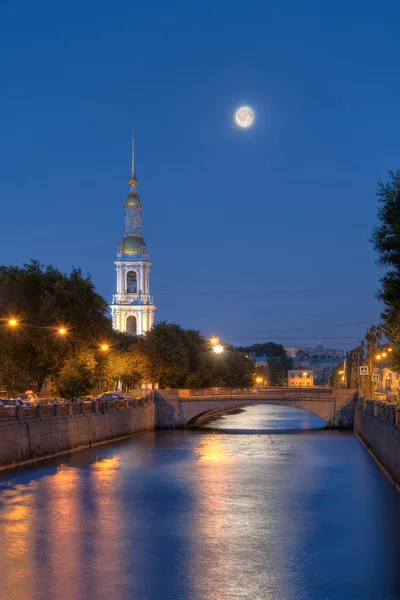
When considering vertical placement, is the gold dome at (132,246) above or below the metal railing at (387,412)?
above

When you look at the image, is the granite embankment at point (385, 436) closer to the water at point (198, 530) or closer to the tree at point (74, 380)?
the water at point (198, 530)

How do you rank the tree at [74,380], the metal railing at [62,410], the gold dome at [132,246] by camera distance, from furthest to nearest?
the gold dome at [132,246], the tree at [74,380], the metal railing at [62,410]

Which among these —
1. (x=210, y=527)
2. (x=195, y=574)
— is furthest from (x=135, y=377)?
(x=195, y=574)

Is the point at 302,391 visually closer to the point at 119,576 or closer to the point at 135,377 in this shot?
the point at 135,377

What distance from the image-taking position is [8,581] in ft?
76.2

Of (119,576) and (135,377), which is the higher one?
(135,377)

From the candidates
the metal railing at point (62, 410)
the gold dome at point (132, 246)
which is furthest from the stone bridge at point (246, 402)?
the gold dome at point (132, 246)

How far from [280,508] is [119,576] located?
1287cm

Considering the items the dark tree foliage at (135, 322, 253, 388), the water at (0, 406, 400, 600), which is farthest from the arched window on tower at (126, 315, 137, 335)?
the water at (0, 406, 400, 600)

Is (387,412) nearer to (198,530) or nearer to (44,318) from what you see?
(198,530)

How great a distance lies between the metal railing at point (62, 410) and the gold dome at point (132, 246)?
92428 mm

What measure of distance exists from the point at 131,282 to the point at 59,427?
393ft

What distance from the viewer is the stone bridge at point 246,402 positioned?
87.2 m

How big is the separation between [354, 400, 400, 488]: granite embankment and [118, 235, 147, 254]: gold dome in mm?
110524
